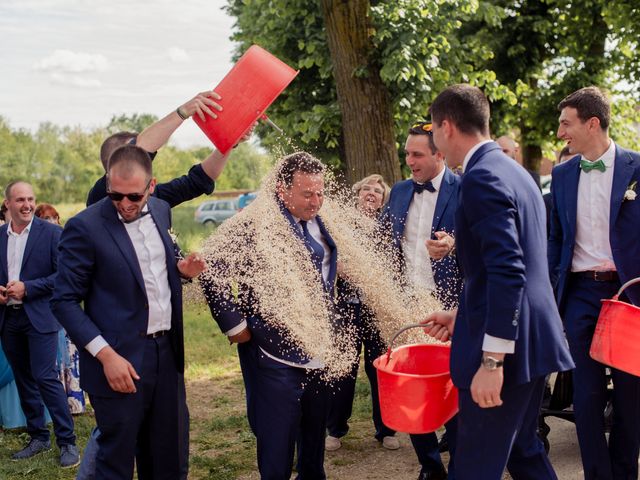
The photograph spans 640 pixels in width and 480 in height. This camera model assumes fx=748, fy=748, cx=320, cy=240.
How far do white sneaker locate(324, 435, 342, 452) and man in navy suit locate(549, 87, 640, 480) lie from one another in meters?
2.17

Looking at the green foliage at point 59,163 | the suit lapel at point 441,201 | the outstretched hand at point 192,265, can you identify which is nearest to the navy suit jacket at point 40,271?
the outstretched hand at point 192,265

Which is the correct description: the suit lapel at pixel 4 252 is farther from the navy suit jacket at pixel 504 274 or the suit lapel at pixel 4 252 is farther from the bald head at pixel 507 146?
the navy suit jacket at pixel 504 274

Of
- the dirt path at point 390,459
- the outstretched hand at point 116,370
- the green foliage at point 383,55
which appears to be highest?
the green foliage at point 383,55

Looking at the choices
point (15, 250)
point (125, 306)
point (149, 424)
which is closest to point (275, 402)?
point (149, 424)

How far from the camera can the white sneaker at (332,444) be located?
237 inches

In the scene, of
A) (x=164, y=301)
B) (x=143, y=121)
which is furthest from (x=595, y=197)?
(x=143, y=121)

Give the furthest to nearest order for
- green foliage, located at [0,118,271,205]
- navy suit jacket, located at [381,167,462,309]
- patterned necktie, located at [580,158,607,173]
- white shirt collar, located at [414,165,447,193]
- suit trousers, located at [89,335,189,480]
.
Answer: green foliage, located at [0,118,271,205], white shirt collar, located at [414,165,447,193], navy suit jacket, located at [381,167,462,309], patterned necktie, located at [580,158,607,173], suit trousers, located at [89,335,189,480]

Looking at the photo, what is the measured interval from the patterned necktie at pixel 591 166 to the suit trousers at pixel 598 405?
0.69 m

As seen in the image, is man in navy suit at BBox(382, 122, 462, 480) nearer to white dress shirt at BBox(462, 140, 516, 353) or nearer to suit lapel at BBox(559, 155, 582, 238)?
suit lapel at BBox(559, 155, 582, 238)

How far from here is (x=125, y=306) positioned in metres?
3.83

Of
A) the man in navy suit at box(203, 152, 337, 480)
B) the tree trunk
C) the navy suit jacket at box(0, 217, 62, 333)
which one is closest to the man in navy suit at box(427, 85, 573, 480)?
the man in navy suit at box(203, 152, 337, 480)

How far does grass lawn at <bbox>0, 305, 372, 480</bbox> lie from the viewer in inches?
229

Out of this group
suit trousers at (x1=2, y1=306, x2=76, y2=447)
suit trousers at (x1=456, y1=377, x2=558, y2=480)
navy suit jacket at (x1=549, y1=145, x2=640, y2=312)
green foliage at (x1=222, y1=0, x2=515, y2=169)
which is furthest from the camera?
green foliage at (x1=222, y1=0, x2=515, y2=169)

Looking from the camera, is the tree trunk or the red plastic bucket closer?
the red plastic bucket
